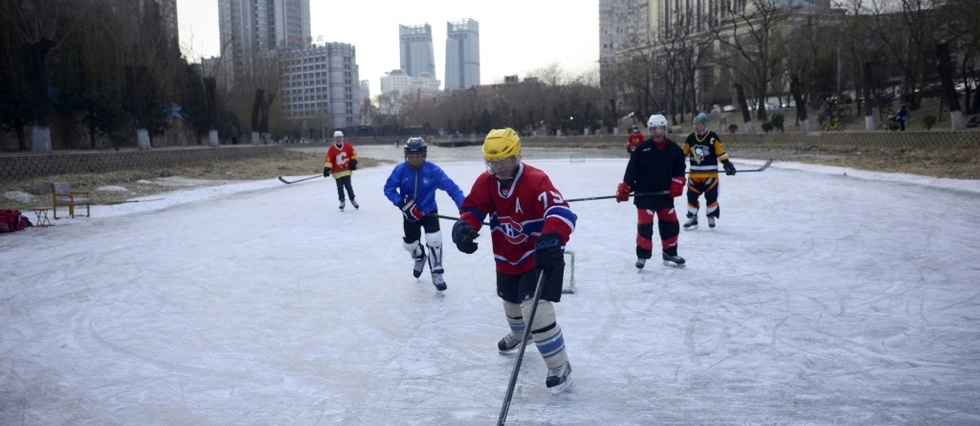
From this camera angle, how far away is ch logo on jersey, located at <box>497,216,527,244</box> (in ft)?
14.8

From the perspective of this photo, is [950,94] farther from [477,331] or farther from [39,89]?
[39,89]

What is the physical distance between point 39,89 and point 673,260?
73.3ft

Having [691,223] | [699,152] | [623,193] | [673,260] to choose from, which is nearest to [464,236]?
[623,193]

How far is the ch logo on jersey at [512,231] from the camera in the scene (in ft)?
14.8

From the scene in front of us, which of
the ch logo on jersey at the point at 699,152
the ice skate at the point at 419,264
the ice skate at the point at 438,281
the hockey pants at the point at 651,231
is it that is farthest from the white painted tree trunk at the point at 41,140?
the hockey pants at the point at 651,231

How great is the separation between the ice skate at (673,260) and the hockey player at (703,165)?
99.7 inches

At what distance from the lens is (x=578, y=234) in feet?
36.4

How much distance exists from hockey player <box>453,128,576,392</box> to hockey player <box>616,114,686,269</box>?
360 centimetres

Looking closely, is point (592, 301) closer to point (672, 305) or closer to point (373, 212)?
point (672, 305)

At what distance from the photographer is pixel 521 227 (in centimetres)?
449

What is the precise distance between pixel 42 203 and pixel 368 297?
13.0 m

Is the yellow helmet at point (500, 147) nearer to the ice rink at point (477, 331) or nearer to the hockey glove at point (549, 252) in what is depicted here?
the hockey glove at point (549, 252)

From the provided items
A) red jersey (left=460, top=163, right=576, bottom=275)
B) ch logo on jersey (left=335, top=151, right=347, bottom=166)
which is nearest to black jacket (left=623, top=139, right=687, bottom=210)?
red jersey (left=460, top=163, right=576, bottom=275)

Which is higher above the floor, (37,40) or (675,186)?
(37,40)
